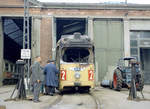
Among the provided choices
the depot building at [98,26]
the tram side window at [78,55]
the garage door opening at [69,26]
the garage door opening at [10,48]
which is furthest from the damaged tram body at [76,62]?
the garage door opening at [69,26]

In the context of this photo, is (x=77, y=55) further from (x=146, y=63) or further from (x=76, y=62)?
(x=146, y=63)

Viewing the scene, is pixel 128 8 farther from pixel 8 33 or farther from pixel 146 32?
pixel 8 33

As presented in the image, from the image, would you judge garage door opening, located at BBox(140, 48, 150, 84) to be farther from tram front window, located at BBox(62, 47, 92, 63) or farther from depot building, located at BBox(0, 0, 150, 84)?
tram front window, located at BBox(62, 47, 92, 63)

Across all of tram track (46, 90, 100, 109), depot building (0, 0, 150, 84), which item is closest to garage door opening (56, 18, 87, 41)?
depot building (0, 0, 150, 84)

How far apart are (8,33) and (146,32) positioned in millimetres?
17106

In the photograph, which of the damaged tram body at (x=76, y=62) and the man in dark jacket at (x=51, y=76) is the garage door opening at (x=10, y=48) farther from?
the man in dark jacket at (x=51, y=76)

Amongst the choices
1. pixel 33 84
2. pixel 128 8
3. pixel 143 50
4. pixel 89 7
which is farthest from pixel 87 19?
pixel 33 84

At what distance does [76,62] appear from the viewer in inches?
493

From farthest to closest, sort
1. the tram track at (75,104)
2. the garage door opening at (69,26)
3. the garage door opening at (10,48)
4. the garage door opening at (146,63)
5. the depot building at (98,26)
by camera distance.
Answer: the garage door opening at (69,26) → the garage door opening at (146,63) → the garage door opening at (10,48) → the depot building at (98,26) → the tram track at (75,104)

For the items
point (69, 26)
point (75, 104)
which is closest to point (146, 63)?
point (69, 26)

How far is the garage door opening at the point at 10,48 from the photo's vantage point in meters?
25.3

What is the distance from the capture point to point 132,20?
23.8 metres

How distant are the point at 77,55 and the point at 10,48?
20.7 meters

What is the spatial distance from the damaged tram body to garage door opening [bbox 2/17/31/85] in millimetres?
12494
